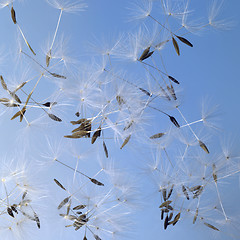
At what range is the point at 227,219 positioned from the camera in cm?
154

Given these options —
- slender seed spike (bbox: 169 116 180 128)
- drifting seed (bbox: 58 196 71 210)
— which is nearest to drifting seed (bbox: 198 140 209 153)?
slender seed spike (bbox: 169 116 180 128)

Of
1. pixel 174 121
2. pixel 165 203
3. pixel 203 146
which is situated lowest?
pixel 165 203

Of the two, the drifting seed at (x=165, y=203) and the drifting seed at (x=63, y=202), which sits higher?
the drifting seed at (x=63, y=202)

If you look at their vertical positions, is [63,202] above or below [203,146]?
below

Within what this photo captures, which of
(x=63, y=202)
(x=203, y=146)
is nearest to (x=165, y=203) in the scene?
(x=203, y=146)

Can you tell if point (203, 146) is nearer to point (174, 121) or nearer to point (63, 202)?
point (174, 121)

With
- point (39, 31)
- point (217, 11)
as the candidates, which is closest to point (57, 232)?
point (39, 31)

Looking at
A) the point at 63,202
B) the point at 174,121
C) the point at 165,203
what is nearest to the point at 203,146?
the point at 174,121

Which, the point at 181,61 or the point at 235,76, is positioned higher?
the point at 181,61

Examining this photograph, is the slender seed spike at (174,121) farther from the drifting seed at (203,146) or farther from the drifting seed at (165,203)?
the drifting seed at (165,203)

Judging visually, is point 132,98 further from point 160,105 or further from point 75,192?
point 75,192

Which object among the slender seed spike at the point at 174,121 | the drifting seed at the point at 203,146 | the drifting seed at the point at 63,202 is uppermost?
the slender seed spike at the point at 174,121

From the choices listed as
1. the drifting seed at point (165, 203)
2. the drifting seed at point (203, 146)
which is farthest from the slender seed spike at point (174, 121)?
the drifting seed at point (165, 203)

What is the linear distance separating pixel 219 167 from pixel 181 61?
539mm
